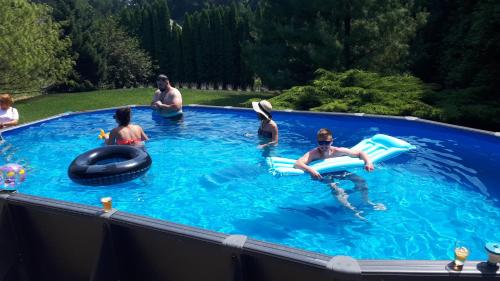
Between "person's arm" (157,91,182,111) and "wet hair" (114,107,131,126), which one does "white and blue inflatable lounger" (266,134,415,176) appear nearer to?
"wet hair" (114,107,131,126)

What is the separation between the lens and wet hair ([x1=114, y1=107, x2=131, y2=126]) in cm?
718

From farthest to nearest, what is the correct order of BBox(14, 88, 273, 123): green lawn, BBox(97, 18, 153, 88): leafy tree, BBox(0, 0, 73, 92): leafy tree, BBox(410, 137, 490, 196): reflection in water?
BBox(97, 18, 153, 88): leafy tree → BBox(0, 0, 73, 92): leafy tree → BBox(14, 88, 273, 123): green lawn → BBox(410, 137, 490, 196): reflection in water

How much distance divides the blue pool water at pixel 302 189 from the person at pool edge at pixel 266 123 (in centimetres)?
31

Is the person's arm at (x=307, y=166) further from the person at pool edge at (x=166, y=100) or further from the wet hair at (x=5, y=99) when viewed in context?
the wet hair at (x=5, y=99)

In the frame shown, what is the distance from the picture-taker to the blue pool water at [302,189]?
16.5ft

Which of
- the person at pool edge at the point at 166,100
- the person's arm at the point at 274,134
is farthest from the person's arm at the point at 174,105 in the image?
the person's arm at the point at 274,134

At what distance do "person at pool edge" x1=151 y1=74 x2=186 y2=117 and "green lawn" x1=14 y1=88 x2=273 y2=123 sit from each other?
5.28 meters

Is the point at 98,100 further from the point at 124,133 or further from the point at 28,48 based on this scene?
the point at 124,133

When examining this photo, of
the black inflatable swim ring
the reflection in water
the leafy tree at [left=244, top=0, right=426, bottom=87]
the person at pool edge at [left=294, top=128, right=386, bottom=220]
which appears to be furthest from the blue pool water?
the leafy tree at [left=244, top=0, right=426, bottom=87]

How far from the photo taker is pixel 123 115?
7250mm

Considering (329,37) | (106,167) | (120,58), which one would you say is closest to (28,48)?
(120,58)

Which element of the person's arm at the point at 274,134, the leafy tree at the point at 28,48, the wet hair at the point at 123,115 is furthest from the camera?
the leafy tree at the point at 28,48

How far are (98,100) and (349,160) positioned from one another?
568 inches

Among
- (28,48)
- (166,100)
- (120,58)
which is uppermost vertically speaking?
(28,48)
